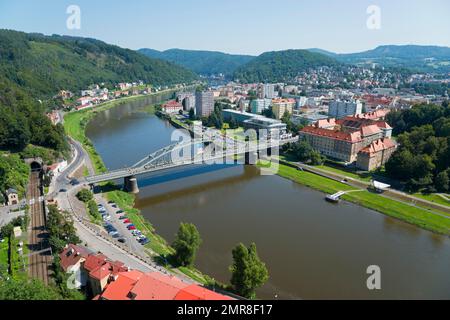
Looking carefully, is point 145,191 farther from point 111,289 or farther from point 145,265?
point 111,289

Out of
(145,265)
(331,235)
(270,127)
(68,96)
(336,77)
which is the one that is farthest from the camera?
(336,77)

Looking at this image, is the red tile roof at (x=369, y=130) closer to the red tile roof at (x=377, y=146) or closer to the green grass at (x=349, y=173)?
the red tile roof at (x=377, y=146)

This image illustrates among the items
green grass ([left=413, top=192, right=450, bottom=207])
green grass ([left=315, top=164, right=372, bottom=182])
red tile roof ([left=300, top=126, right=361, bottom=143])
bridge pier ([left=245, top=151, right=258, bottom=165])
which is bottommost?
green grass ([left=413, top=192, right=450, bottom=207])

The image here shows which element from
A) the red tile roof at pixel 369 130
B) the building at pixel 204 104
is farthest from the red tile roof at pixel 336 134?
the building at pixel 204 104

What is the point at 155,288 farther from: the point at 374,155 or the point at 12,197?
the point at 374,155

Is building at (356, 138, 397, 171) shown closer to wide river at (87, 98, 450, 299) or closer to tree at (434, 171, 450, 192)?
tree at (434, 171, 450, 192)

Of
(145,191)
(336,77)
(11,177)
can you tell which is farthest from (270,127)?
(336,77)

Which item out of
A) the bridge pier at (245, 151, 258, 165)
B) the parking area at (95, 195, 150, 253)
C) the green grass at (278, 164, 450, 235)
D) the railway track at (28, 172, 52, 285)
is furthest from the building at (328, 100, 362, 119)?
the railway track at (28, 172, 52, 285)

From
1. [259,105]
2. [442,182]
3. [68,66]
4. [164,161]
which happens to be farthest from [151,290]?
[68,66]
